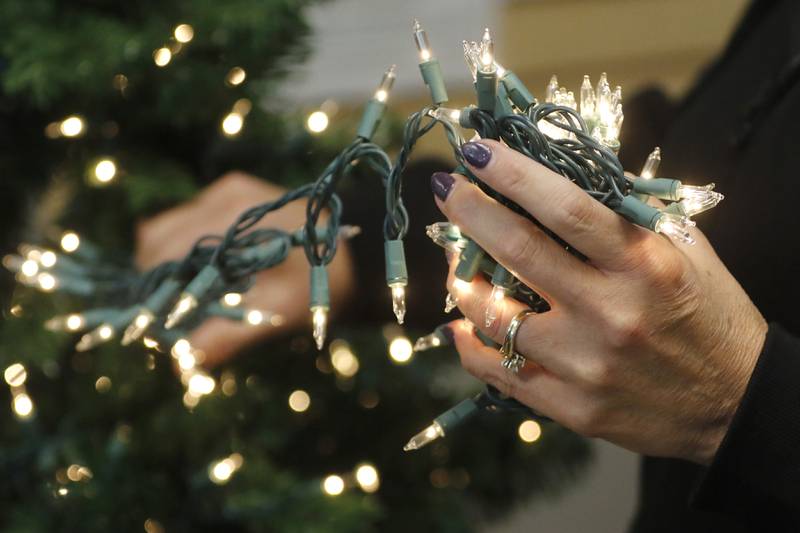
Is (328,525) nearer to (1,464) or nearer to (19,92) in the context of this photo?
(1,464)

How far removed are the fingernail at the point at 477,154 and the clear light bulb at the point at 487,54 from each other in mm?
29

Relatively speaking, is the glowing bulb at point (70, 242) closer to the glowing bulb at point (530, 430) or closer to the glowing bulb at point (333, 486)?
the glowing bulb at point (333, 486)

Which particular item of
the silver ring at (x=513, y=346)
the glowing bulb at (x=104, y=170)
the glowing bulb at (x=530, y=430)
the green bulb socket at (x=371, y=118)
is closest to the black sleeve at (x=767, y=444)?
the silver ring at (x=513, y=346)

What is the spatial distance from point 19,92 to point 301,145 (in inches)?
8.4

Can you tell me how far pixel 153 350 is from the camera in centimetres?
55

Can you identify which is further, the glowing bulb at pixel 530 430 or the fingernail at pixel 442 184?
the glowing bulb at pixel 530 430

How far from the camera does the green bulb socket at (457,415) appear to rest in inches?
15.0

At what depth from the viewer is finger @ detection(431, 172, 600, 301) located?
322 millimetres

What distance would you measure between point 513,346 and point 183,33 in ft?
1.09

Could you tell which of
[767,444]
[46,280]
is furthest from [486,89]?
[46,280]

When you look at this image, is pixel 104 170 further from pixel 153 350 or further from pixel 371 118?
pixel 371 118

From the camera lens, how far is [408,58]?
131 centimetres

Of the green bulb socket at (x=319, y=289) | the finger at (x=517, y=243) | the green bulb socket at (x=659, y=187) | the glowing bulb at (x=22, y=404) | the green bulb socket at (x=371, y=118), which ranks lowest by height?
the glowing bulb at (x=22, y=404)

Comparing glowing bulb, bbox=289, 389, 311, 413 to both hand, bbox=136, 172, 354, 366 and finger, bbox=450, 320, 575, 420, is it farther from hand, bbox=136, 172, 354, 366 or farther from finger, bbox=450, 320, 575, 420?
finger, bbox=450, 320, 575, 420
